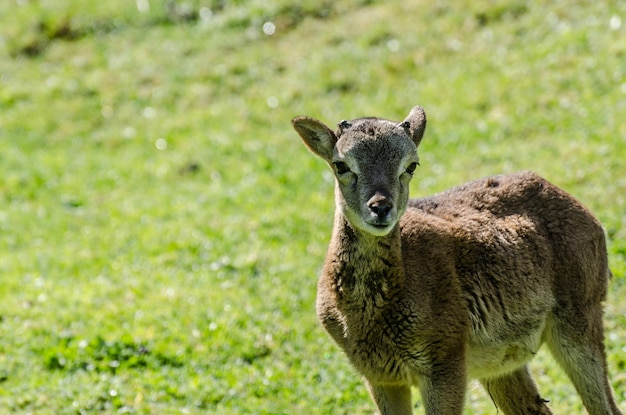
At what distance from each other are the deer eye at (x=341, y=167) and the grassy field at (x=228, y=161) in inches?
117

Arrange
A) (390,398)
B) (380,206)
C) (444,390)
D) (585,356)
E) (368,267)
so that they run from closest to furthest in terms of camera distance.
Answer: (380,206) → (444,390) → (368,267) → (390,398) → (585,356)

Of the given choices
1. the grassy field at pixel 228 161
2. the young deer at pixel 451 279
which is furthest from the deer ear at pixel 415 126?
the grassy field at pixel 228 161

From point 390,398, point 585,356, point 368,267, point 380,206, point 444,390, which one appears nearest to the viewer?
point 380,206

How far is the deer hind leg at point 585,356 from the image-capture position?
777 centimetres

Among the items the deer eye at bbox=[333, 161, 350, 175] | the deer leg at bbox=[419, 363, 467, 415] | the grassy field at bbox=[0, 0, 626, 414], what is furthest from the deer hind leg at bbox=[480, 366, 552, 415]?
the deer eye at bbox=[333, 161, 350, 175]

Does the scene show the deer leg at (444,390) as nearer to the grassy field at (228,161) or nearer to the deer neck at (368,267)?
the deer neck at (368,267)

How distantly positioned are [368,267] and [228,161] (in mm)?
10315

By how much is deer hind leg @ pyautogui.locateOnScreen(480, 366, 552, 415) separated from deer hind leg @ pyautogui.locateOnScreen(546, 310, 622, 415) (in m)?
0.47

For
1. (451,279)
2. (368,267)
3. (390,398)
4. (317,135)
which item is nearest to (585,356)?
(451,279)

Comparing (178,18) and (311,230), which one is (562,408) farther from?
(178,18)

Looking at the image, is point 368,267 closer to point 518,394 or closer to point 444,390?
point 444,390

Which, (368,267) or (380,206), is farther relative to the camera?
(368,267)

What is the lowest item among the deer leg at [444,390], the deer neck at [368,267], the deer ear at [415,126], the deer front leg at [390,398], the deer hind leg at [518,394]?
the deer hind leg at [518,394]

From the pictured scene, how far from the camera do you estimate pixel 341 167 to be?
7375mm
